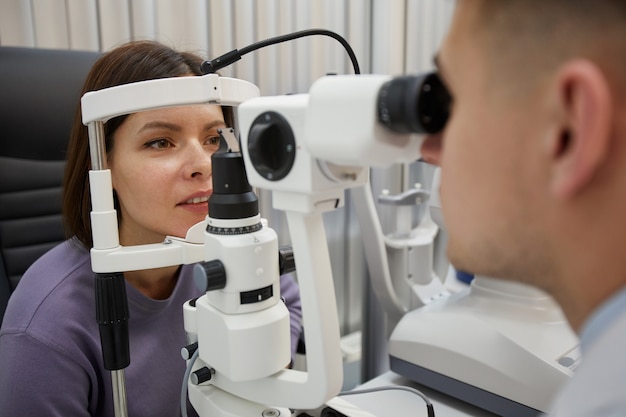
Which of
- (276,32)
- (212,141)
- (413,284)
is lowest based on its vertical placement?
(413,284)

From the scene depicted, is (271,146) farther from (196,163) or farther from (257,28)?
(257,28)

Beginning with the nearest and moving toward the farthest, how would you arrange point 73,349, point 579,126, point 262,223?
1. point 579,126
2. point 262,223
3. point 73,349

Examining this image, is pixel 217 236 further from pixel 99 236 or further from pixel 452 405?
pixel 452 405

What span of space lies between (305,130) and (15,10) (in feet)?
3.86

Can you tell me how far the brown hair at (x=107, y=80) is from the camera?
877 millimetres

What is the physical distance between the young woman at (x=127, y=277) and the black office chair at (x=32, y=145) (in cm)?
23

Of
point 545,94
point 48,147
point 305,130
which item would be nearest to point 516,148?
point 545,94

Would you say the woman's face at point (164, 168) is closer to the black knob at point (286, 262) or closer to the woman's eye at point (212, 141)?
the woman's eye at point (212, 141)

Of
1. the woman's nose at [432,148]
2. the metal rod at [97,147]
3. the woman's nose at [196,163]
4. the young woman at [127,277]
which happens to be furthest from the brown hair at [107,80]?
the woman's nose at [432,148]

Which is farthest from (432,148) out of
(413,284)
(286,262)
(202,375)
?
(413,284)

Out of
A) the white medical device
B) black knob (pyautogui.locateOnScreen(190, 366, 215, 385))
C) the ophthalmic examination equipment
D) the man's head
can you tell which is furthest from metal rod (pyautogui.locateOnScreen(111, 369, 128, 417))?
the man's head

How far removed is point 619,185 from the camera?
35 centimetres

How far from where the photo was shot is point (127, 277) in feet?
3.04

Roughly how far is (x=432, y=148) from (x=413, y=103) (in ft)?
0.33
